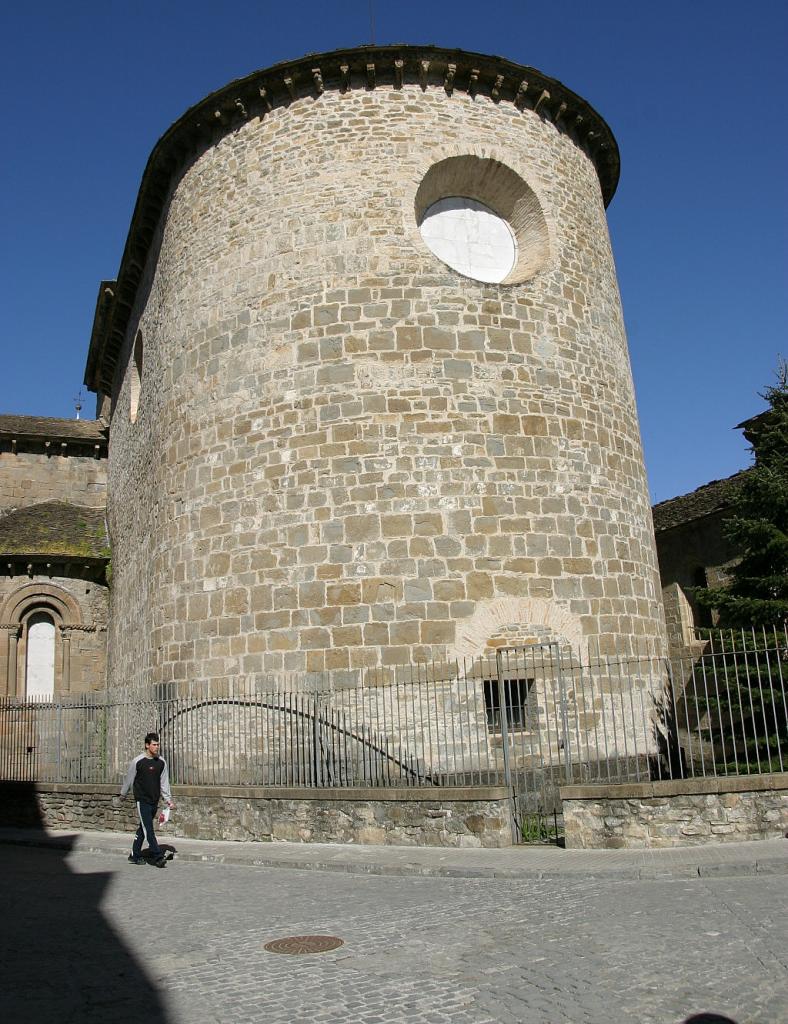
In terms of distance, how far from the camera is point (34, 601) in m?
20.8

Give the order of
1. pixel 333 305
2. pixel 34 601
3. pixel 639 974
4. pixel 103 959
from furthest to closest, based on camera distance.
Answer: pixel 34 601 → pixel 333 305 → pixel 103 959 → pixel 639 974

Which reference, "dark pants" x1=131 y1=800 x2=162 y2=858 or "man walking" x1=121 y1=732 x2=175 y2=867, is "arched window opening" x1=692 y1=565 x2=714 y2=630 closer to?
"man walking" x1=121 y1=732 x2=175 y2=867

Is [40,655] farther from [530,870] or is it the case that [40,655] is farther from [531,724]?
[530,870]

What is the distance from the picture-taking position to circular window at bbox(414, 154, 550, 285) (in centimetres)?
1385

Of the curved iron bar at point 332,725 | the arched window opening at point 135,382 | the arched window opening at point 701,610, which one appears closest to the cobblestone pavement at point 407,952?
the curved iron bar at point 332,725

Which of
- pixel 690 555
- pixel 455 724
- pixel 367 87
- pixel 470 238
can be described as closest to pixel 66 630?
pixel 455 724

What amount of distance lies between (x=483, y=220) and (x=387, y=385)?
3680mm

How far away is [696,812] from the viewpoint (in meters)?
8.92

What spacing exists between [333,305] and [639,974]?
32.5 feet

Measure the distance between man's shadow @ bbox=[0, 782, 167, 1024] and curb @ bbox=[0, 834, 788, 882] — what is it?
1744 millimetres

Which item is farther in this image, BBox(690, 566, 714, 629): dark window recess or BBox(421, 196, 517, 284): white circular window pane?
BBox(690, 566, 714, 629): dark window recess

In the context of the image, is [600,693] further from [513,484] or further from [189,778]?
[189,778]

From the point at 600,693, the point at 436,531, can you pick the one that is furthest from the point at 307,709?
the point at 600,693

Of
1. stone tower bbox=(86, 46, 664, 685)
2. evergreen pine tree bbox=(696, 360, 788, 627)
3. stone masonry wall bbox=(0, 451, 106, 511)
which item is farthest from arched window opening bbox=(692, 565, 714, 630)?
stone masonry wall bbox=(0, 451, 106, 511)
